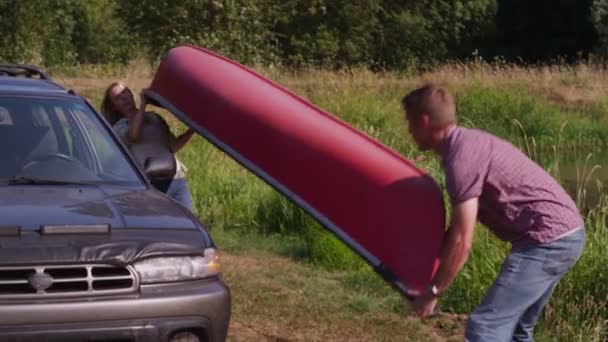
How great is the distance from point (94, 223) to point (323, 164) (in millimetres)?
1189

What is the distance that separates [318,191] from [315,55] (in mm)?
45897

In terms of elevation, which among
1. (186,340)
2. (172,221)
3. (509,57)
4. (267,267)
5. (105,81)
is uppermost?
(172,221)

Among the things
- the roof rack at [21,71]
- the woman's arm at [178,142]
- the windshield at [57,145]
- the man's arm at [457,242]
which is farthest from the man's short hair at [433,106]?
the woman's arm at [178,142]

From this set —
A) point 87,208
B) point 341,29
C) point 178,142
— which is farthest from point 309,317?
point 341,29

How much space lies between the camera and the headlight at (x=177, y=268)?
593 cm

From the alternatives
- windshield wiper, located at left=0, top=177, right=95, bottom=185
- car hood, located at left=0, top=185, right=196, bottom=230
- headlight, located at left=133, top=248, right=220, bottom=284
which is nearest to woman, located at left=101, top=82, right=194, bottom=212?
windshield wiper, located at left=0, top=177, right=95, bottom=185

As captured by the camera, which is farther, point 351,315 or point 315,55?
point 315,55

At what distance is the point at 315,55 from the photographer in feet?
171

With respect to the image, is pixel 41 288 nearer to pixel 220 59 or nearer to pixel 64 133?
pixel 64 133

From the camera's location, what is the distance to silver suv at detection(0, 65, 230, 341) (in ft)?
18.6

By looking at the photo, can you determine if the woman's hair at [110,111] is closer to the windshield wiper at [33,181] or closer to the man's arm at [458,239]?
the windshield wiper at [33,181]

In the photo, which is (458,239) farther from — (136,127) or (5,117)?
→ (136,127)

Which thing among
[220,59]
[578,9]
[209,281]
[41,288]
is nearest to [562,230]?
[209,281]

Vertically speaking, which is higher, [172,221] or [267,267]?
[172,221]
